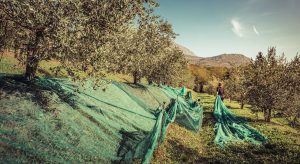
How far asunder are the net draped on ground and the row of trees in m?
15.5

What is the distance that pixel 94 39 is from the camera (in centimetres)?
1025

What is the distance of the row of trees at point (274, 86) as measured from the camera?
23406 millimetres

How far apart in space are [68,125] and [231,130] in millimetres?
12139

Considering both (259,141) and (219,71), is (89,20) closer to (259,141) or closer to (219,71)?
(259,141)

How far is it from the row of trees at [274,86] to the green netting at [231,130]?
6.22m

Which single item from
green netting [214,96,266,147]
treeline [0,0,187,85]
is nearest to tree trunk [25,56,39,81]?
treeline [0,0,187,85]

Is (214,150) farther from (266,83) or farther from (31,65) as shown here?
(266,83)

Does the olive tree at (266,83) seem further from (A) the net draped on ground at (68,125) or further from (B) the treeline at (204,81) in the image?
(B) the treeline at (204,81)

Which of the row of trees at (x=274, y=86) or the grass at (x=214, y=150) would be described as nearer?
the grass at (x=214, y=150)

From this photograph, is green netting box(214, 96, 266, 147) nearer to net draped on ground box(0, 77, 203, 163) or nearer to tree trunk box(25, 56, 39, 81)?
net draped on ground box(0, 77, 203, 163)

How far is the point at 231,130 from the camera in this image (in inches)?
679

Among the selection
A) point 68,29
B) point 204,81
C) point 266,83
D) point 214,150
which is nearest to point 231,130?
point 214,150

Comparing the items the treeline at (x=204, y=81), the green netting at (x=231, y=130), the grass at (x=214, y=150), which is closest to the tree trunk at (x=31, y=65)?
the grass at (x=214, y=150)

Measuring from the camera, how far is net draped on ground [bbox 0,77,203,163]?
7141 millimetres
